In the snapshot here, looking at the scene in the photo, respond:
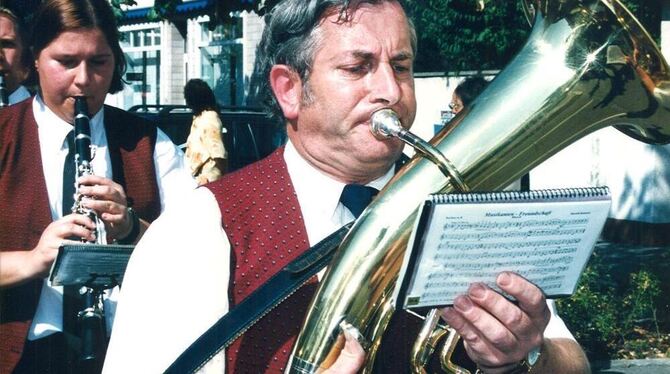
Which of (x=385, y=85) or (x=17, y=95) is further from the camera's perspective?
(x=17, y=95)

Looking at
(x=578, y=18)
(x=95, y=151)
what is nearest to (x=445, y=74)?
(x=95, y=151)

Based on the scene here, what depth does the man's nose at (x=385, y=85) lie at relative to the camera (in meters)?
1.78

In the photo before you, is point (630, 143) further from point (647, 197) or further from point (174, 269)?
point (174, 269)

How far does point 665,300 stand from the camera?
6.26 metres

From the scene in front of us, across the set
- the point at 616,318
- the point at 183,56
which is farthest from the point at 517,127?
the point at 183,56

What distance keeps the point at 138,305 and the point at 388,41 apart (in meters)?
0.65

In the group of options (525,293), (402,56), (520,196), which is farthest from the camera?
(402,56)

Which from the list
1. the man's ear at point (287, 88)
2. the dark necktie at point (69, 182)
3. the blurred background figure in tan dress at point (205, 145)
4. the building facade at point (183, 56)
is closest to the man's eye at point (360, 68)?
the man's ear at point (287, 88)

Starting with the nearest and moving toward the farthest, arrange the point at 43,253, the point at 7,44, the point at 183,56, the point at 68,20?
the point at 43,253
the point at 68,20
the point at 7,44
the point at 183,56

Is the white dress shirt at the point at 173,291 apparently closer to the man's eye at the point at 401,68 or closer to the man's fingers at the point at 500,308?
the man's eye at the point at 401,68

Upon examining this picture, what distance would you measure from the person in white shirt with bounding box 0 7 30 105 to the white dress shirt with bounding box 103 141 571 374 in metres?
1.70

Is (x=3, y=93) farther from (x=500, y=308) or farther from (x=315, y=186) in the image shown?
(x=500, y=308)

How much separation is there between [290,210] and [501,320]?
20.6 inches

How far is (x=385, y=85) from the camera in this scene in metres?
1.79
